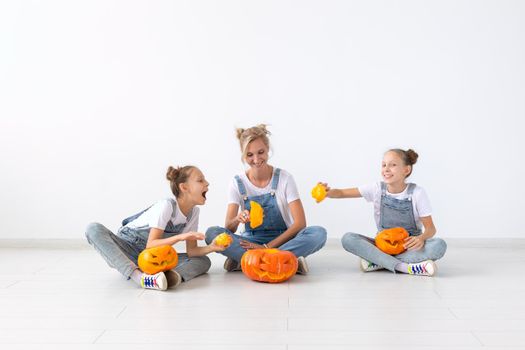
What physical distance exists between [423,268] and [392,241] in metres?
0.21

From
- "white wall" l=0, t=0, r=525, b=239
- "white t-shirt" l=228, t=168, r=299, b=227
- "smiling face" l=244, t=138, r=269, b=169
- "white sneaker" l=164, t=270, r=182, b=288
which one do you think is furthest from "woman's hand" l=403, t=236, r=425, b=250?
"white sneaker" l=164, t=270, r=182, b=288

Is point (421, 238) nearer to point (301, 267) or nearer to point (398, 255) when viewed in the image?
point (398, 255)

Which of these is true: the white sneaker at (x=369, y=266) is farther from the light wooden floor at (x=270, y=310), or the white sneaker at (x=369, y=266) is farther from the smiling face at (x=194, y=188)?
the smiling face at (x=194, y=188)

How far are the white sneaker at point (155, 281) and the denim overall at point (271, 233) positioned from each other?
0.54 meters

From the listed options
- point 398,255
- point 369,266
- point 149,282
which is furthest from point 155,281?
point 398,255

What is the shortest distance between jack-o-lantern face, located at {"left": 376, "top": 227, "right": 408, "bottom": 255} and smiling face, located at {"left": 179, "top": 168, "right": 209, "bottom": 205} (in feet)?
3.05

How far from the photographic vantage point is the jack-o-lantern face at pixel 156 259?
3229mm

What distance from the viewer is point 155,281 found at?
3184 mm

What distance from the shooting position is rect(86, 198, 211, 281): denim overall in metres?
3.39

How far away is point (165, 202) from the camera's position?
3459mm

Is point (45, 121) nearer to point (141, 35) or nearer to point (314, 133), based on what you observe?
point (141, 35)

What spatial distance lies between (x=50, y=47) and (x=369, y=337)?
3.11 meters

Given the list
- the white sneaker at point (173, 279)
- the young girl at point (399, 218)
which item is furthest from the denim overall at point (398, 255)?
the white sneaker at point (173, 279)

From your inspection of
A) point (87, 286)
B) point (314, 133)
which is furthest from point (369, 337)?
point (314, 133)
